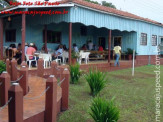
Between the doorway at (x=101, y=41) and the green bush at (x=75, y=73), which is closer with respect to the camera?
the green bush at (x=75, y=73)

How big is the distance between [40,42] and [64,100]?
862cm

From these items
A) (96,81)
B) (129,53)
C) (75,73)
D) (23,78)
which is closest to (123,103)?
(96,81)

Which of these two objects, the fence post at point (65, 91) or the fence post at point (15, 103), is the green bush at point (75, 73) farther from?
the fence post at point (15, 103)

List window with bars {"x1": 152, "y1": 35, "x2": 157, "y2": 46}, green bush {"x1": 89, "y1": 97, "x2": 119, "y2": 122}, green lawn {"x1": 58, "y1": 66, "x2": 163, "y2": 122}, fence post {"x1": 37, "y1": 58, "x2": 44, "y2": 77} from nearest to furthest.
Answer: green bush {"x1": 89, "y1": 97, "x2": 119, "y2": 122}, green lawn {"x1": 58, "y1": 66, "x2": 163, "y2": 122}, fence post {"x1": 37, "y1": 58, "x2": 44, "y2": 77}, window with bars {"x1": 152, "y1": 35, "x2": 157, "y2": 46}

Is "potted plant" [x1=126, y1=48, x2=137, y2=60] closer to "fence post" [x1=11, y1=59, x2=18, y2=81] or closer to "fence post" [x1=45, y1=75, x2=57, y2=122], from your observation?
"fence post" [x1=11, y1=59, x2=18, y2=81]

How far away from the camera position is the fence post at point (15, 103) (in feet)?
7.49

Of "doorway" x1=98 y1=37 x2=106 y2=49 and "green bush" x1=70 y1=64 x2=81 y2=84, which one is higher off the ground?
"doorway" x1=98 y1=37 x2=106 y2=49

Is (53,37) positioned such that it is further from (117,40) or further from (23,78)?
(23,78)

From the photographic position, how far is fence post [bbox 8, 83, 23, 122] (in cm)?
228

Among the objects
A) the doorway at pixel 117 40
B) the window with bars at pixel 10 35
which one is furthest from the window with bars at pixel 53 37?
the doorway at pixel 117 40

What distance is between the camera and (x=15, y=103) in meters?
2.29

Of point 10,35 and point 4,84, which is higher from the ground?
point 10,35

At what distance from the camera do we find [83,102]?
521 centimetres

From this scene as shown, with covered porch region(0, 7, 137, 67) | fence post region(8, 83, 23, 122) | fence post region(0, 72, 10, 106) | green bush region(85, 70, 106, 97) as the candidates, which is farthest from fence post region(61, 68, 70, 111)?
covered porch region(0, 7, 137, 67)
